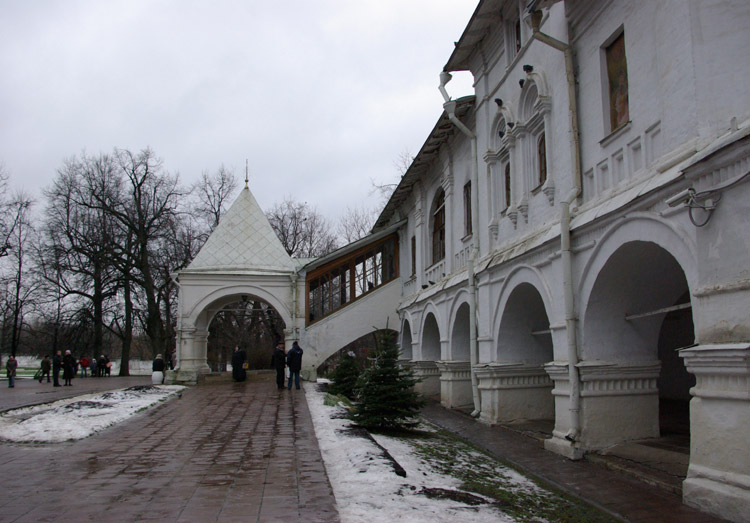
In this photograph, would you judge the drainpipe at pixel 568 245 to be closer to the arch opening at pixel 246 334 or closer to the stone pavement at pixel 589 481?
the stone pavement at pixel 589 481

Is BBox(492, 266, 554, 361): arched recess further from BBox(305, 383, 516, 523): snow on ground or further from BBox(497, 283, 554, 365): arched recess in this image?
BBox(305, 383, 516, 523): snow on ground

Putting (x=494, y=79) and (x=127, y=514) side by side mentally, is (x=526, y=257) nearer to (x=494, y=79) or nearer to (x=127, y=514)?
(x=494, y=79)

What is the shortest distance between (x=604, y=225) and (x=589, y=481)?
3.02m

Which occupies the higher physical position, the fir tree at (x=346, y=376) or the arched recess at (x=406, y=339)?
the arched recess at (x=406, y=339)

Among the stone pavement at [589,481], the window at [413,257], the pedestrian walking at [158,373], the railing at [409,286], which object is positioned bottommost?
the stone pavement at [589,481]

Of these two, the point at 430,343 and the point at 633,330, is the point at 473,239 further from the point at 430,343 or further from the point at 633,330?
the point at 430,343

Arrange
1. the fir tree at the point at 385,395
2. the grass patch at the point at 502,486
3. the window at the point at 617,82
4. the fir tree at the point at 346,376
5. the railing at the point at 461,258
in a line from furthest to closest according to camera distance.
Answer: the fir tree at the point at 346,376
the railing at the point at 461,258
the fir tree at the point at 385,395
the window at the point at 617,82
the grass patch at the point at 502,486

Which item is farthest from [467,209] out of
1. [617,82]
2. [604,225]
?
[604,225]

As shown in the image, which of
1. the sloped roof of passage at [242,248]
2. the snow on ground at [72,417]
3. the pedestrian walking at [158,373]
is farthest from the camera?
the sloped roof of passage at [242,248]

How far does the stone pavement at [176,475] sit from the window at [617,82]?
5678 millimetres

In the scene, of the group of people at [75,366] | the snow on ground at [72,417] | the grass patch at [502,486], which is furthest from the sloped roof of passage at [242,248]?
the grass patch at [502,486]

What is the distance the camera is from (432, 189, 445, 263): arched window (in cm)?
1788

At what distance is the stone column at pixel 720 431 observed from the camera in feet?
16.9

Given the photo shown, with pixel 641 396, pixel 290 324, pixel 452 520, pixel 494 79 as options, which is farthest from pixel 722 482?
pixel 290 324
